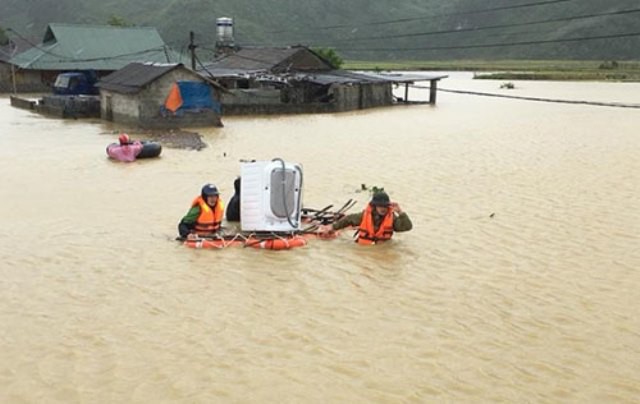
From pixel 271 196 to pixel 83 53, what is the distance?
41.0 meters

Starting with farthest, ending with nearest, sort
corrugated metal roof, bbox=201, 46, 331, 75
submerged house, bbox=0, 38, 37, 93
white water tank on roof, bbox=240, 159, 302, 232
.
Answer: submerged house, bbox=0, 38, 37, 93 → corrugated metal roof, bbox=201, 46, 331, 75 → white water tank on roof, bbox=240, 159, 302, 232

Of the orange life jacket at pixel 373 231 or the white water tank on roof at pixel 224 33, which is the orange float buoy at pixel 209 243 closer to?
the orange life jacket at pixel 373 231

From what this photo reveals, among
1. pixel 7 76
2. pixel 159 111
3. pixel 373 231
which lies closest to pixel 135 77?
pixel 159 111

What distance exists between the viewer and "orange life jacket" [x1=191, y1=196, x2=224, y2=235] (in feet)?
36.0

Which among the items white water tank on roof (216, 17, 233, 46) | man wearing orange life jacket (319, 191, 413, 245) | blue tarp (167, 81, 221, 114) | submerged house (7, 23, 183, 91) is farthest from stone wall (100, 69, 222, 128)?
white water tank on roof (216, 17, 233, 46)

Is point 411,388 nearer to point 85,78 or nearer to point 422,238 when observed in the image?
point 422,238

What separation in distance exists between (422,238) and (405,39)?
421ft

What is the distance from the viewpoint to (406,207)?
14.0 m

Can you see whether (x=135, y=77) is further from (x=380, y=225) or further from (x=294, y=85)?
(x=380, y=225)

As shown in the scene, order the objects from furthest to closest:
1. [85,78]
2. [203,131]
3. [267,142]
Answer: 1. [85,78]
2. [203,131]
3. [267,142]

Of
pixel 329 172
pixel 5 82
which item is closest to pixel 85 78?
pixel 5 82

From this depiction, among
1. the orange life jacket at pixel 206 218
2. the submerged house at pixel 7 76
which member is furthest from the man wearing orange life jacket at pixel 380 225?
the submerged house at pixel 7 76

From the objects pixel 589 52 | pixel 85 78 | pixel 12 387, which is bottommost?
pixel 12 387

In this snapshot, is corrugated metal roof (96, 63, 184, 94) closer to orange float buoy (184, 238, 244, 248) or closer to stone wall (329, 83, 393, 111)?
stone wall (329, 83, 393, 111)
